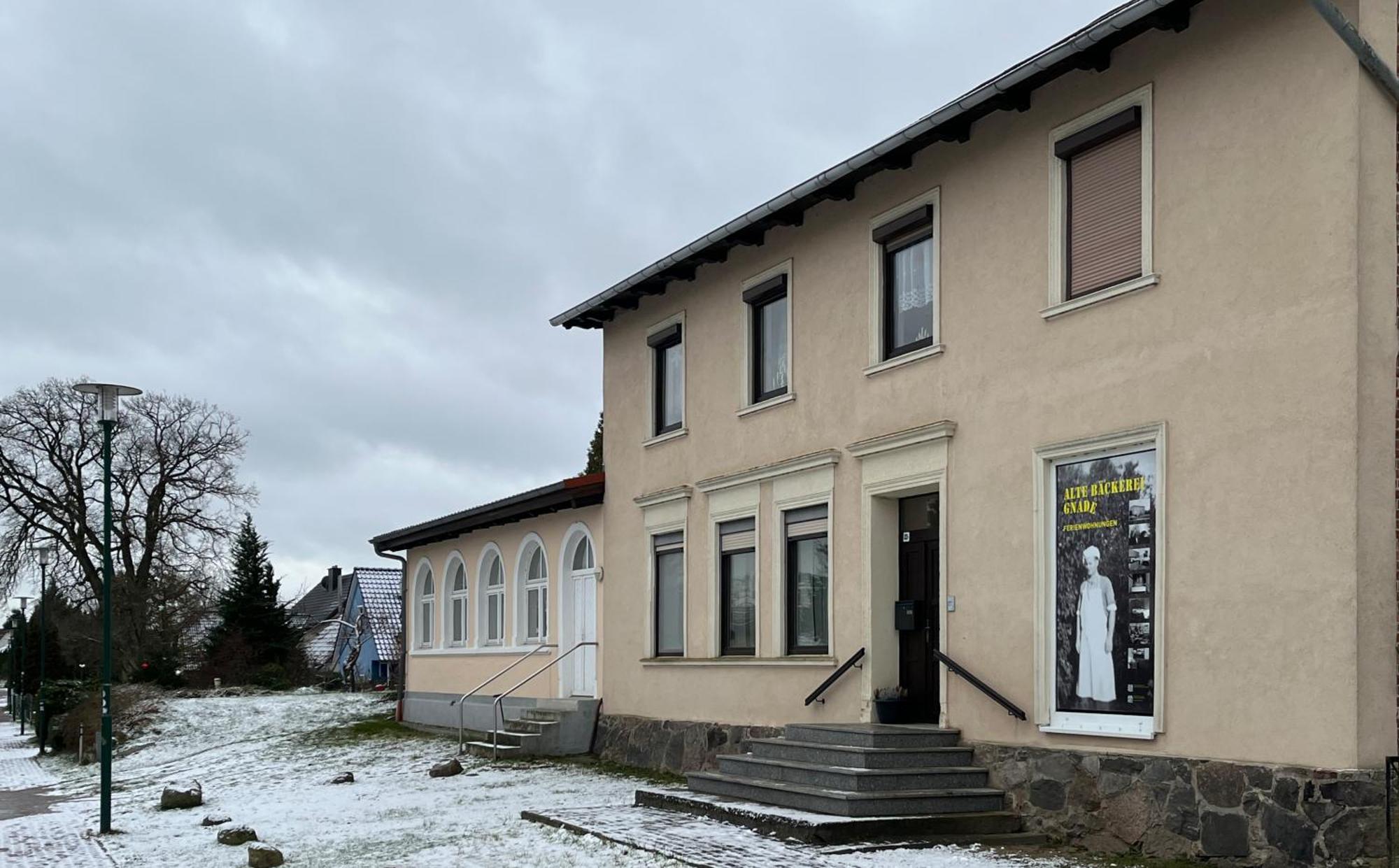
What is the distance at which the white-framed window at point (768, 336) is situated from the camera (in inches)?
665

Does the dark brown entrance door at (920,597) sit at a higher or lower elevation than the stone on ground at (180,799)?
higher

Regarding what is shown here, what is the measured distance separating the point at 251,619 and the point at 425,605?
78.6 feet

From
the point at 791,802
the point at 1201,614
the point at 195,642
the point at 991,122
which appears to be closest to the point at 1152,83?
the point at 991,122

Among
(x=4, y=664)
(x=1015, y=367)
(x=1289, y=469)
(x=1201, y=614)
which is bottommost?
(x=4, y=664)

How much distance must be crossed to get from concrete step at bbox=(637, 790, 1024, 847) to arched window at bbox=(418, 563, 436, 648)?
1727 centimetres

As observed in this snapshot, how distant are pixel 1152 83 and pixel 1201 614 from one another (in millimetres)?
4284

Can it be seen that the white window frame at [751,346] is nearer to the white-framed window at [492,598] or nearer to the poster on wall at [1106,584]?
the poster on wall at [1106,584]

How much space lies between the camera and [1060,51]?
37.7 ft

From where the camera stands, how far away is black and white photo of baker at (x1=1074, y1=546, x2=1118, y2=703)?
11.6 metres

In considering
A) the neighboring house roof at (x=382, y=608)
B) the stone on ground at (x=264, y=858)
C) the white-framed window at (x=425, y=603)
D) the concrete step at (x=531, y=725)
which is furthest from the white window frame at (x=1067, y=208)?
the neighboring house roof at (x=382, y=608)

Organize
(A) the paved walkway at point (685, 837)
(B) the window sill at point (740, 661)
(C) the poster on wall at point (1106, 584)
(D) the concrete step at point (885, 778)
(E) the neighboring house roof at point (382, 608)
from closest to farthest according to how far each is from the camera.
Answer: (A) the paved walkway at point (685, 837)
(C) the poster on wall at point (1106, 584)
(D) the concrete step at point (885, 778)
(B) the window sill at point (740, 661)
(E) the neighboring house roof at point (382, 608)

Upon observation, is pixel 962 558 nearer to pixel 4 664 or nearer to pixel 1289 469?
pixel 1289 469

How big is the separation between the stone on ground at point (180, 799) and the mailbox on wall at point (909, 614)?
31.5 ft

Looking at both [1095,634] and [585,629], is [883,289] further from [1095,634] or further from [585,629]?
[585,629]
